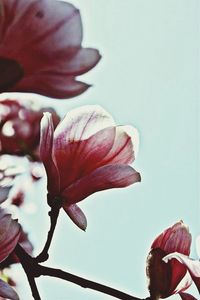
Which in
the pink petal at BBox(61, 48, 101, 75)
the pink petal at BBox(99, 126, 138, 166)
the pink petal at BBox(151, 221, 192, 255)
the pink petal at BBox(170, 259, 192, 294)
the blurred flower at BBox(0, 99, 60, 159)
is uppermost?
the pink petal at BBox(61, 48, 101, 75)

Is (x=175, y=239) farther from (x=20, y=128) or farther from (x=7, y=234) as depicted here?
Result: (x=20, y=128)

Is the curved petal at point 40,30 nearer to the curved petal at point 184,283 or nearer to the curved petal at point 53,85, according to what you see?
the curved petal at point 53,85

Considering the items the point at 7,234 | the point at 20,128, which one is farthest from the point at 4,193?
the point at 20,128

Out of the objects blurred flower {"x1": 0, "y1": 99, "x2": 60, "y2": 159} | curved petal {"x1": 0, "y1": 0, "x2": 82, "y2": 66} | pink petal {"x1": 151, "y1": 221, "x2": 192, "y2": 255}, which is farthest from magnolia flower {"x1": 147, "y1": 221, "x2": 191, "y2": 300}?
blurred flower {"x1": 0, "y1": 99, "x2": 60, "y2": 159}

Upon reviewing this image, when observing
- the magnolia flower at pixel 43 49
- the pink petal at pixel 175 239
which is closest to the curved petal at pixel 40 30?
the magnolia flower at pixel 43 49

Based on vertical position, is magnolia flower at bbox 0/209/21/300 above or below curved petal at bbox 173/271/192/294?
above

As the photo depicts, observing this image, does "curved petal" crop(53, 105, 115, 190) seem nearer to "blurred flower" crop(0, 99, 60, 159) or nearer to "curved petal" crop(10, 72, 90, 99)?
"curved petal" crop(10, 72, 90, 99)

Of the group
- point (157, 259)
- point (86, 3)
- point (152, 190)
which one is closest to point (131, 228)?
point (152, 190)

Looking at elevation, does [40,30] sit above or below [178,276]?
above
